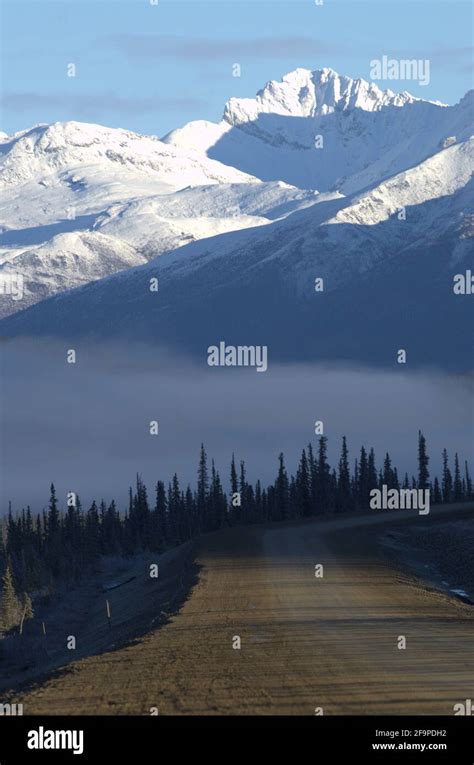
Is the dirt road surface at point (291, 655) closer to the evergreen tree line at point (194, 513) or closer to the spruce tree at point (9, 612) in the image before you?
the spruce tree at point (9, 612)

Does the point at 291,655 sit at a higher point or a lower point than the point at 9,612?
lower

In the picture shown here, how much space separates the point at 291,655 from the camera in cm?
3703

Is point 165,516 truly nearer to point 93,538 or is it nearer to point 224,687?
point 93,538

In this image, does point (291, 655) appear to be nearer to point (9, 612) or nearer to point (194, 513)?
point (9, 612)

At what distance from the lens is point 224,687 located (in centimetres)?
3244

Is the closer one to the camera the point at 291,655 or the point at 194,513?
the point at 291,655

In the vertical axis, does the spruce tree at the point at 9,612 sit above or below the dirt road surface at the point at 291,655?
above

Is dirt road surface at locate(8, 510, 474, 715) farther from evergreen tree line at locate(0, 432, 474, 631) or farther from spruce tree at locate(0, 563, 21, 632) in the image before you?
evergreen tree line at locate(0, 432, 474, 631)

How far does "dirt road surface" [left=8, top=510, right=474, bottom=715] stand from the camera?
100 feet

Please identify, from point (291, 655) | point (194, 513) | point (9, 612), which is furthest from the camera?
point (194, 513)

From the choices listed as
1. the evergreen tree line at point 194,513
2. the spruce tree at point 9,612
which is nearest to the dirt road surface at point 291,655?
the spruce tree at point 9,612

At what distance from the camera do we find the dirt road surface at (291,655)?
30.6 m

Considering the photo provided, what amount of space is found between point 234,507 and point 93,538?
22264mm

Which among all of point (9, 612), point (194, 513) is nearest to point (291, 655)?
point (9, 612)
